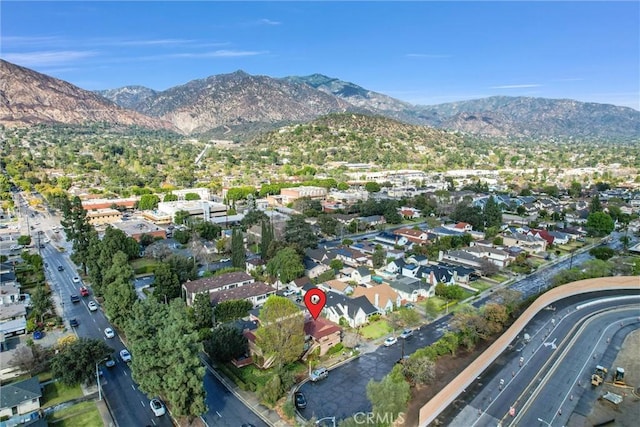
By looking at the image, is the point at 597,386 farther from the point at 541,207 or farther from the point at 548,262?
the point at 541,207

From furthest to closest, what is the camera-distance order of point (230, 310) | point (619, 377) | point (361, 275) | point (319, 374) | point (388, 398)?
point (361, 275) → point (230, 310) → point (619, 377) → point (319, 374) → point (388, 398)

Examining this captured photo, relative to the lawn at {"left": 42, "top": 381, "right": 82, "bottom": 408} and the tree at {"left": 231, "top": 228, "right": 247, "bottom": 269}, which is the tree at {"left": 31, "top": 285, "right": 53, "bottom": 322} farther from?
the tree at {"left": 231, "top": 228, "right": 247, "bottom": 269}

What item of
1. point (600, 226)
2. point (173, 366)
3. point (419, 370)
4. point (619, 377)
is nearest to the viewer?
point (173, 366)

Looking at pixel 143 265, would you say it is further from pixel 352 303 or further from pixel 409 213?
pixel 409 213

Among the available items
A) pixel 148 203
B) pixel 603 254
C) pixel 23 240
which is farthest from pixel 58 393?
pixel 148 203

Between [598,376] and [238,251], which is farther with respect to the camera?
[238,251]

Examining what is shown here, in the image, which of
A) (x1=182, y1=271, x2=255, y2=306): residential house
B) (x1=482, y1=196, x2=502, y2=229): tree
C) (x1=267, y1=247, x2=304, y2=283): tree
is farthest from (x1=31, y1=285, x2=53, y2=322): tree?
(x1=482, y1=196, x2=502, y2=229): tree

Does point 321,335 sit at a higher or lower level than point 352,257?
higher
